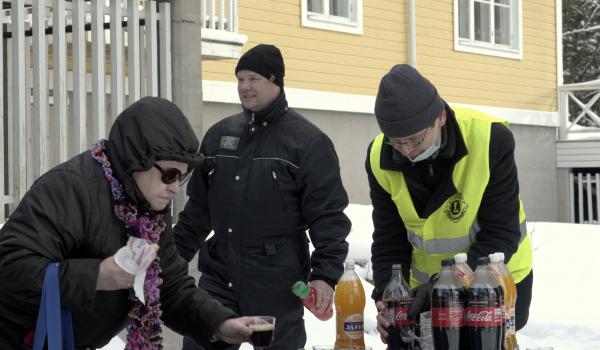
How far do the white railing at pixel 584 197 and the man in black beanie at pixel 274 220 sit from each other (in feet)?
53.5

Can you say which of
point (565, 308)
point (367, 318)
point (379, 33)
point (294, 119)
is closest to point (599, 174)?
point (379, 33)

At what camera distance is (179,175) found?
4.48 metres

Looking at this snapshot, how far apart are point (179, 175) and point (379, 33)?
14727 mm

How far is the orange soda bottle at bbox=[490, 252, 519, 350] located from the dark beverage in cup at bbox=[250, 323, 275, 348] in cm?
90

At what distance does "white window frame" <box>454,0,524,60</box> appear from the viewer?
2058cm

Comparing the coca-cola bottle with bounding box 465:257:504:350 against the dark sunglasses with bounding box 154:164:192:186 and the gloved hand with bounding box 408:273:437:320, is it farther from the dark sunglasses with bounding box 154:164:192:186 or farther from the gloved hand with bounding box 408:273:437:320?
the dark sunglasses with bounding box 154:164:192:186

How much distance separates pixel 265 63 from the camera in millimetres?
6895

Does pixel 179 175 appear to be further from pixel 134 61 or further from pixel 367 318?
pixel 367 318

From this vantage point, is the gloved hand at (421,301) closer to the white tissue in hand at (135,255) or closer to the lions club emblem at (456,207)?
the lions club emblem at (456,207)

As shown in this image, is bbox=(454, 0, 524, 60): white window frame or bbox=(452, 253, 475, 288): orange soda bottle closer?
bbox=(452, 253, 475, 288): orange soda bottle

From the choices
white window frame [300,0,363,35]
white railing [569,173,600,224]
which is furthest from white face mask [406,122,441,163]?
white railing [569,173,600,224]

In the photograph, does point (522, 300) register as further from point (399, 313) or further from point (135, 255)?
point (135, 255)

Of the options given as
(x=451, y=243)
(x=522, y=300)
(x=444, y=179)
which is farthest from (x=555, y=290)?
(x=444, y=179)

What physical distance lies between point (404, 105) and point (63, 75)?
430cm
